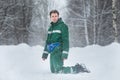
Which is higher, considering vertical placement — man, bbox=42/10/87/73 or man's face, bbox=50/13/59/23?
man's face, bbox=50/13/59/23

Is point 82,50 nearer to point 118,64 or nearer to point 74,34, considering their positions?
point 118,64

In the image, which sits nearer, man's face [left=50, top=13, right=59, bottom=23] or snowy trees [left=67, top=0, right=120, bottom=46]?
man's face [left=50, top=13, right=59, bottom=23]

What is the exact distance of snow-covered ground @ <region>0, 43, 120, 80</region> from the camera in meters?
4.30

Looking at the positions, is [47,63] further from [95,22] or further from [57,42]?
[95,22]

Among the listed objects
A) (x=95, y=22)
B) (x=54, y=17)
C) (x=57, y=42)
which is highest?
(x=54, y=17)

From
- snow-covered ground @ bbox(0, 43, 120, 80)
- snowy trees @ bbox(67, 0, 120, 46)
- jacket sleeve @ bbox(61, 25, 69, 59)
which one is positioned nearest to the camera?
snow-covered ground @ bbox(0, 43, 120, 80)

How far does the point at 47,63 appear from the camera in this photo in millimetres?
5117

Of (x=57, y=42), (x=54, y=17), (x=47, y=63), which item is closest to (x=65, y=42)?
(x=57, y=42)

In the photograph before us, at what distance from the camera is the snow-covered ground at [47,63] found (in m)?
4.30

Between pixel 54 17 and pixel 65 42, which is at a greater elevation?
pixel 54 17

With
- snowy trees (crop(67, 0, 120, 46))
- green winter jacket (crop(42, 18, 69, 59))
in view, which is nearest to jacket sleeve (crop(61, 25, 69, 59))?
green winter jacket (crop(42, 18, 69, 59))

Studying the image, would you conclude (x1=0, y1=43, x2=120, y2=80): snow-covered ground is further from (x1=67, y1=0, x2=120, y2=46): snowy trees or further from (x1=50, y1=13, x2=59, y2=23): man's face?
(x1=67, y1=0, x2=120, y2=46): snowy trees

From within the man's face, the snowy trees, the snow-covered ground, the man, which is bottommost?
the snowy trees

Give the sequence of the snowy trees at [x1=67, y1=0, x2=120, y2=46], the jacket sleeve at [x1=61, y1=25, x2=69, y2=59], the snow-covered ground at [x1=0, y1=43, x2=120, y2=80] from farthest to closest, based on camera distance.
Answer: the snowy trees at [x1=67, y1=0, x2=120, y2=46] < the jacket sleeve at [x1=61, y1=25, x2=69, y2=59] < the snow-covered ground at [x1=0, y1=43, x2=120, y2=80]
